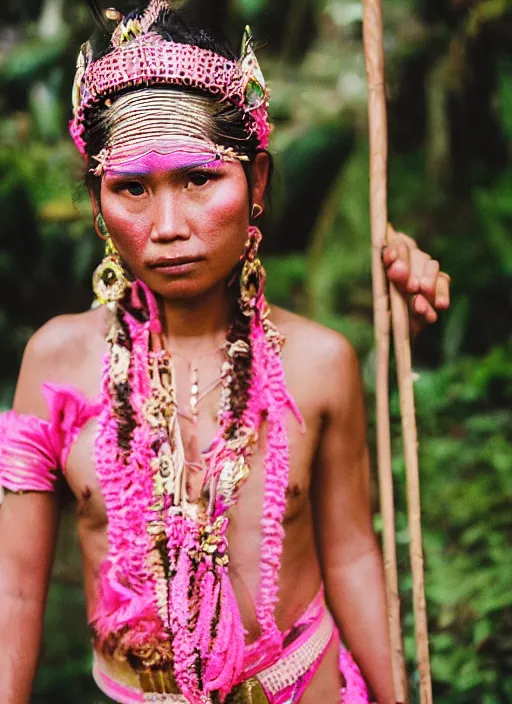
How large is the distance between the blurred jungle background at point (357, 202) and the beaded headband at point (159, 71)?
2.09 metres

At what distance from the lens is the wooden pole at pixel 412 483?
4.60 ft

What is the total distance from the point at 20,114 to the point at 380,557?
4.75m

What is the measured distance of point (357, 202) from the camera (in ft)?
15.1

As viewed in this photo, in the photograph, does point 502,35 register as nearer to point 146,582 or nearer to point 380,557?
point 380,557

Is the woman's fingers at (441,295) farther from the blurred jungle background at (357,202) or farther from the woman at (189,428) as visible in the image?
the blurred jungle background at (357,202)

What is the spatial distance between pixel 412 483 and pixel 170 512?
1.45 feet

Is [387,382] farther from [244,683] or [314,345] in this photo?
[244,683]

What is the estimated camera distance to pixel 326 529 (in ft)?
5.77

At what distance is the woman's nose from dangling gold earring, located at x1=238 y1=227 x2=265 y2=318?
6.8 inches

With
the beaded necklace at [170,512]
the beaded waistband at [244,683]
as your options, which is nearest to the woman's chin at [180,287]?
the beaded necklace at [170,512]

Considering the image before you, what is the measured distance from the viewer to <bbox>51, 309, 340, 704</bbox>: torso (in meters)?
1.60

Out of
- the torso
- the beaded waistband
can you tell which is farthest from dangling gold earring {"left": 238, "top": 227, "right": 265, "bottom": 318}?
the beaded waistband

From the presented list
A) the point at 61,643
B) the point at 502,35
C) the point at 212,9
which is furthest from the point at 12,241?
the point at 212,9

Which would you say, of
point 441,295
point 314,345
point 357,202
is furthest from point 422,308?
point 357,202
